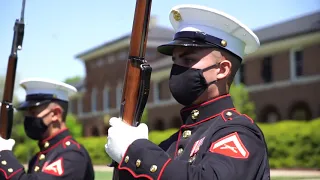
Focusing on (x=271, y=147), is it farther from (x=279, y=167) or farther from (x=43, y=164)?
(x=43, y=164)

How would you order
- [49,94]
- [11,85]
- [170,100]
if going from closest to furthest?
[11,85] < [49,94] < [170,100]

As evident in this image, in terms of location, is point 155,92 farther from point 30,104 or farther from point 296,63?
point 30,104

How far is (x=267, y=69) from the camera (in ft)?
90.4

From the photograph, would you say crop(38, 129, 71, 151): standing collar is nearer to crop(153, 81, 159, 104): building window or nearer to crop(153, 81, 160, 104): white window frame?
crop(153, 81, 160, 104): white window frame

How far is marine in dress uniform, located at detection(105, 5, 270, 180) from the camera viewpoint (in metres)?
2.21

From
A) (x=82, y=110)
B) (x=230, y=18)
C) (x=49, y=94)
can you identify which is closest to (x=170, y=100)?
(x=82, y=110)

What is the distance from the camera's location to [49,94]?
17.2ft

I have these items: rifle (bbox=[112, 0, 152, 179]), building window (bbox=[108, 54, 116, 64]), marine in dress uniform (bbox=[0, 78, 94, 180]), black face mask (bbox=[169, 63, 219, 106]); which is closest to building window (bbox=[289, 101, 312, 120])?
building window (bbox=[108, 54, 116, 64])

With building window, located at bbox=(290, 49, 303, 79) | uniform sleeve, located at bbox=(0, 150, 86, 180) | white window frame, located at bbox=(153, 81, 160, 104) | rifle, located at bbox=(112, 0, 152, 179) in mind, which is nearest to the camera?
rifle, located at bbox=(112, 0, 152, 179)

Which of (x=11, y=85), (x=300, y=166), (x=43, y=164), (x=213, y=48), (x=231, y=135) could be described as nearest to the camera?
(x=231, y=135)

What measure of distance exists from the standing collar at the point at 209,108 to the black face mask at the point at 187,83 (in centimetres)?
7

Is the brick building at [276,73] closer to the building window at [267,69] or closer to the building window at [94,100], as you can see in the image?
the building window at [267,69]

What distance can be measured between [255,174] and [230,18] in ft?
2.44

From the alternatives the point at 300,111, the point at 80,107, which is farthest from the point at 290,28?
the point at 80,107
